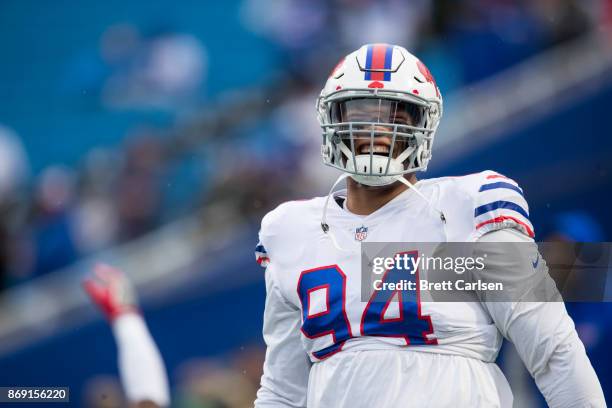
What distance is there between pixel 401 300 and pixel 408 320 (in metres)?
0.04

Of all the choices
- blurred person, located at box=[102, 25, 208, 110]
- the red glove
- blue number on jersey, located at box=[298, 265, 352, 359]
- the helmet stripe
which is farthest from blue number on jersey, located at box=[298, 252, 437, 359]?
blurred person, located at box=[102, 25, 208, 110]

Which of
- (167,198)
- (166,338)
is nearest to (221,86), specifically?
(167,198)

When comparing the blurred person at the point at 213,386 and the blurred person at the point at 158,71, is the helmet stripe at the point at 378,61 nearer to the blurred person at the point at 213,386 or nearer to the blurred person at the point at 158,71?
the blurred person at the point at 213,386

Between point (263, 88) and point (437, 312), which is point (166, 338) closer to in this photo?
point (263, 88)

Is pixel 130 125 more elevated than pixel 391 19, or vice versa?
pixel 391 19

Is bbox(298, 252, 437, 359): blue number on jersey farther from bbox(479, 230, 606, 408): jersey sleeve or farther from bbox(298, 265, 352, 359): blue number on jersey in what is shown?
bbox(479, 230, 606, 408): jersey sleeve

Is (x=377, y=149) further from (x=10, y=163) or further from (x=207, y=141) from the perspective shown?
(x=10, y=163)

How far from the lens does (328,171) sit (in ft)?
13.0

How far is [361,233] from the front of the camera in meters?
2.07

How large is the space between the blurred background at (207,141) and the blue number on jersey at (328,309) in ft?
4.53

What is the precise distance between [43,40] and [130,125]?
53cm

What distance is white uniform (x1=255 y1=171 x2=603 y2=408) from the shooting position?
1888 millimetres

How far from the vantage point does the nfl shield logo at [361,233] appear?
206cm

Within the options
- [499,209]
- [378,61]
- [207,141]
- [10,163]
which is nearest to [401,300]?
[499,209]
